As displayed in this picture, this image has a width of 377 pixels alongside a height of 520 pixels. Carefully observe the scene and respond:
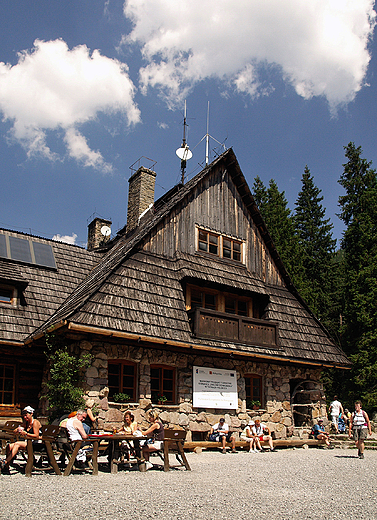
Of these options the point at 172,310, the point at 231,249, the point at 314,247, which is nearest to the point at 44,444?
the point at 172,310

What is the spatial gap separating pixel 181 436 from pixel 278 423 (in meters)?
7.73

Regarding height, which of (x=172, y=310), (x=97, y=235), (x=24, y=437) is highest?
(x=97, y=235)

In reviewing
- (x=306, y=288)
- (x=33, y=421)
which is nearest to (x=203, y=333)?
(x=33, y=421)

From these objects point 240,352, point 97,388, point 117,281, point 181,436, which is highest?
point 117,281

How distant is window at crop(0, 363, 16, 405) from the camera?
42.2 ft

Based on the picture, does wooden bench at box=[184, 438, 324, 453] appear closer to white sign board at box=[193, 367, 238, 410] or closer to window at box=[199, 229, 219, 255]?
white sign board at box=[193, 367, 238, 410]

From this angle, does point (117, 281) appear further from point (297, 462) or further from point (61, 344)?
point (297, 462)

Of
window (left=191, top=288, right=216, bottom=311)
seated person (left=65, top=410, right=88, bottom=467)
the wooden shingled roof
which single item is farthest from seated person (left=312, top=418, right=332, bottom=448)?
seated person (left=65, top=410, right=88, bottom=467)

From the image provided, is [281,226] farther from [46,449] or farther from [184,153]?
[46,449]

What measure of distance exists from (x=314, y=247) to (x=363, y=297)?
429 inches

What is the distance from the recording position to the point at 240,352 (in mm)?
14000

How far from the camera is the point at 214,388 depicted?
13734mm

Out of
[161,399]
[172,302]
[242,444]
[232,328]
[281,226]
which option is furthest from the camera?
[281,226]

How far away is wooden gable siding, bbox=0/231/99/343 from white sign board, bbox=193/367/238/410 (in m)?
4.99
